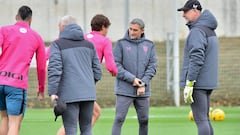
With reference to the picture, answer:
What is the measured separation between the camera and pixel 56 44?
8.29 meters

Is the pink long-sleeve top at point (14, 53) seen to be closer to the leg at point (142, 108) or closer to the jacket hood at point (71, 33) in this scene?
the jacket hood at point (71, 33)

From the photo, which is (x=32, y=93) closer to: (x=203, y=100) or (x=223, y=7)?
(x=223, y=7)

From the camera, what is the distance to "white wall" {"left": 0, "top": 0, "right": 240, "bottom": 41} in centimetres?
1959

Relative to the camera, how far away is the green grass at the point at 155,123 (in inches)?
472

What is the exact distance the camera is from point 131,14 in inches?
776

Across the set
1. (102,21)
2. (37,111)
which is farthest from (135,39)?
(37,111)

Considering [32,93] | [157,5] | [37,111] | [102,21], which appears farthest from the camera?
[157,5]

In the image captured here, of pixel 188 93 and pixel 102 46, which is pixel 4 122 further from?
pixel 188 93

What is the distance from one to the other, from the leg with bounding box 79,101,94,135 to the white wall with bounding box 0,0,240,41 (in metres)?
10.9

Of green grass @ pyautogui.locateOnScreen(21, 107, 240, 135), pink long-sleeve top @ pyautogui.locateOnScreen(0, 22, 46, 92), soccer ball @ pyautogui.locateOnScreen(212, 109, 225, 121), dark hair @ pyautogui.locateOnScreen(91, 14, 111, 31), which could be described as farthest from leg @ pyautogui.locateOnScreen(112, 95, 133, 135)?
soccer ball @ pyautogui.locateOnScreen(212, 109, 225, 121)

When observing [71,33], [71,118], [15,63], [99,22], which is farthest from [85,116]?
[99,22]

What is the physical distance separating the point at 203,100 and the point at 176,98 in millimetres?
7800

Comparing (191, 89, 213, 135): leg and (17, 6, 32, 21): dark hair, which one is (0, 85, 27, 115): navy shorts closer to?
(17, 6, 32, 21): dark hair

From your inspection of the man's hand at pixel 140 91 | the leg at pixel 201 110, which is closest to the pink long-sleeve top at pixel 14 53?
the man's hand at pixel 140 91
